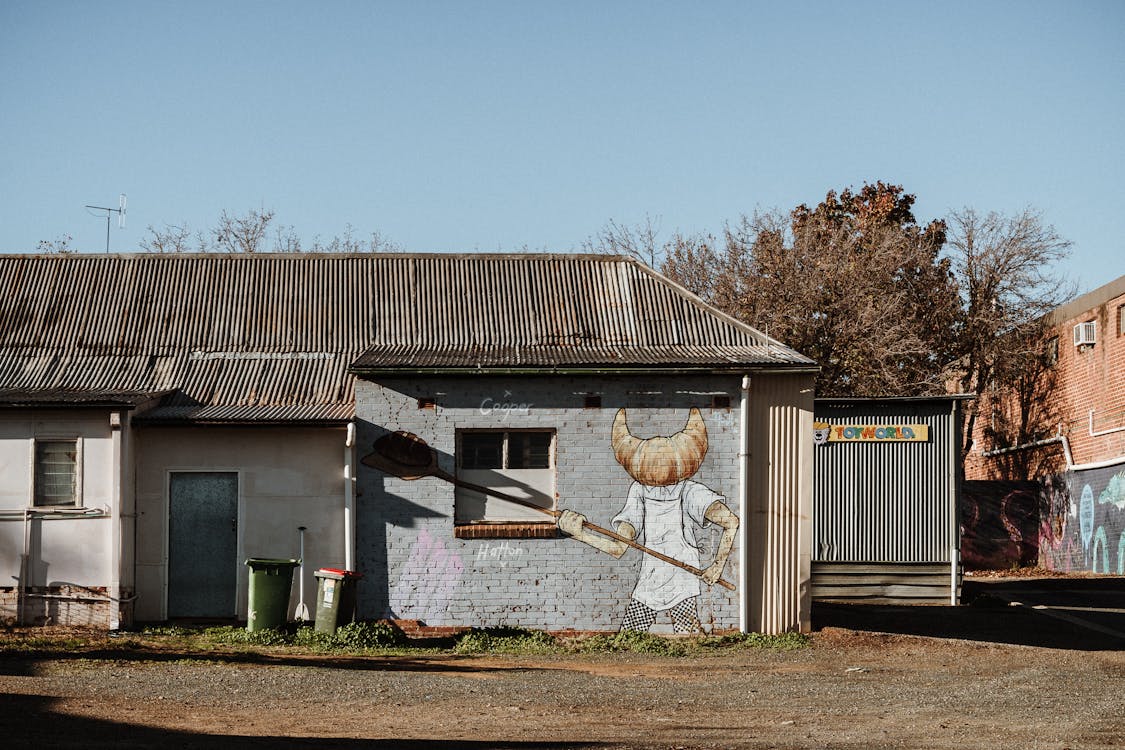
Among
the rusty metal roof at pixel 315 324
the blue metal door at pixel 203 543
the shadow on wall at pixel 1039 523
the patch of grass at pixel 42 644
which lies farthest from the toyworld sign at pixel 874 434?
the shadow on wall at pixel 1039 523

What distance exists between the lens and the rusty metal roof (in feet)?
60.5

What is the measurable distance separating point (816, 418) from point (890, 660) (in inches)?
241

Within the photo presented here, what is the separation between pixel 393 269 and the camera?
68.8 feet

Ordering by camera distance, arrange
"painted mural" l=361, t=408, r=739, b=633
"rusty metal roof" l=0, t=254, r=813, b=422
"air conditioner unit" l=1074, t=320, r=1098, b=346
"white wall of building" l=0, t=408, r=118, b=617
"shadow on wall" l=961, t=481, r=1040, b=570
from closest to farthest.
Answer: "white wall of building" l=0, t=408, r=118, b=617, "painted mural" l=361, t=408, r=739, b=633, "rusty metal roof" l=0, t=254, r=813, b=422, "air conditioner unit" l=1074, t=320, r=1098, b=346, "shadow on wall" l=961, t=481, r=1040, b=570

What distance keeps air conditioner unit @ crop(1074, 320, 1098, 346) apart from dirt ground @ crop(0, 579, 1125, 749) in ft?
53.4

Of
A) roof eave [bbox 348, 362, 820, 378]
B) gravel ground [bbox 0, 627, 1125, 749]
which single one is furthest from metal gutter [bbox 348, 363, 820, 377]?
gravel ground [bbox 0, 627, 1125, 749]

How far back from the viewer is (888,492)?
2153cm

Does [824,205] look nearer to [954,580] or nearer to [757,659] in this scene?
[954,580]

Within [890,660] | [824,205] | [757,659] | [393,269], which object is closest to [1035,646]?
[890,660]

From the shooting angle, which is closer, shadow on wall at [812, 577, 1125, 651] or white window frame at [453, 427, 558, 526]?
white window frame at [453, 427, 558, 526]

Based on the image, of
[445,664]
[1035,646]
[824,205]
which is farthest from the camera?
[824,205]

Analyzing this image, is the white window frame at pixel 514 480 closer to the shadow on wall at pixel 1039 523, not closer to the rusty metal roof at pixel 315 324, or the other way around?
the rusty metal roof at pixel 315 324

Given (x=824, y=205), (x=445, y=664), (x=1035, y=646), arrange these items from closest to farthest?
(x=445, y=664) → (x=1035, y=646) → (x=824, y=205)

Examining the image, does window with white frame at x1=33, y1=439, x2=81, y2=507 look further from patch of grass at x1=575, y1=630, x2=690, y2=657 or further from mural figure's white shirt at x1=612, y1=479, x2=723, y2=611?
mural figure's white shirt at x1=612, y1=479, x2=723, y2=611
